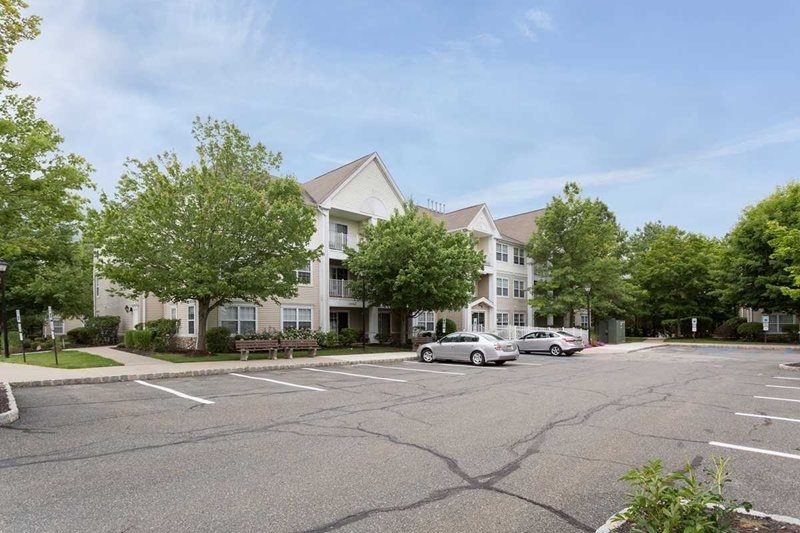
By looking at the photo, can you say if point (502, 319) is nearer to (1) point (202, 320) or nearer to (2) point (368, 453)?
(1) point (202, 320)

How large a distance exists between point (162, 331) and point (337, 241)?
35.8 feet

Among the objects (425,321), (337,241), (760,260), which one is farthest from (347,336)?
(760,260)

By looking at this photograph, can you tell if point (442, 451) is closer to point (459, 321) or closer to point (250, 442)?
point (250, 442)

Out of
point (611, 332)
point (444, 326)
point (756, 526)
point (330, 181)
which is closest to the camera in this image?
point (756, 526)

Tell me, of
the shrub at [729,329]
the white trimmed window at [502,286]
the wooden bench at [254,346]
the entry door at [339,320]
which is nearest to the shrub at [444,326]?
the entry door at [339,320]

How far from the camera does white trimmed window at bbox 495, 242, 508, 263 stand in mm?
41600

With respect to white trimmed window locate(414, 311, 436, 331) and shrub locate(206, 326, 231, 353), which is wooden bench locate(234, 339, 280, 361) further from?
white trimmed window locate(414, 311, 436, 331)

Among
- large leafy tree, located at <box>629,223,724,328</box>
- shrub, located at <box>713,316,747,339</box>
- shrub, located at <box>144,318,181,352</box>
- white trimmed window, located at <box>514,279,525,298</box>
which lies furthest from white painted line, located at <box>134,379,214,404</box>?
shrub, located at <box>713,316,747,339</box>

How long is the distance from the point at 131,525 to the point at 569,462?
4798mm

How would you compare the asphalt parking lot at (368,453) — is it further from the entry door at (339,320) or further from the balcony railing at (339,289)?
the entry door at (339,320)

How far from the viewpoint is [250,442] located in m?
7.35

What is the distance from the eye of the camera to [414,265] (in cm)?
2728

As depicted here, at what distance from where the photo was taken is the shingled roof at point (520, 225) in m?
46.8

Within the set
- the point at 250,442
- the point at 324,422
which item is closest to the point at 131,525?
the point at 250,442
